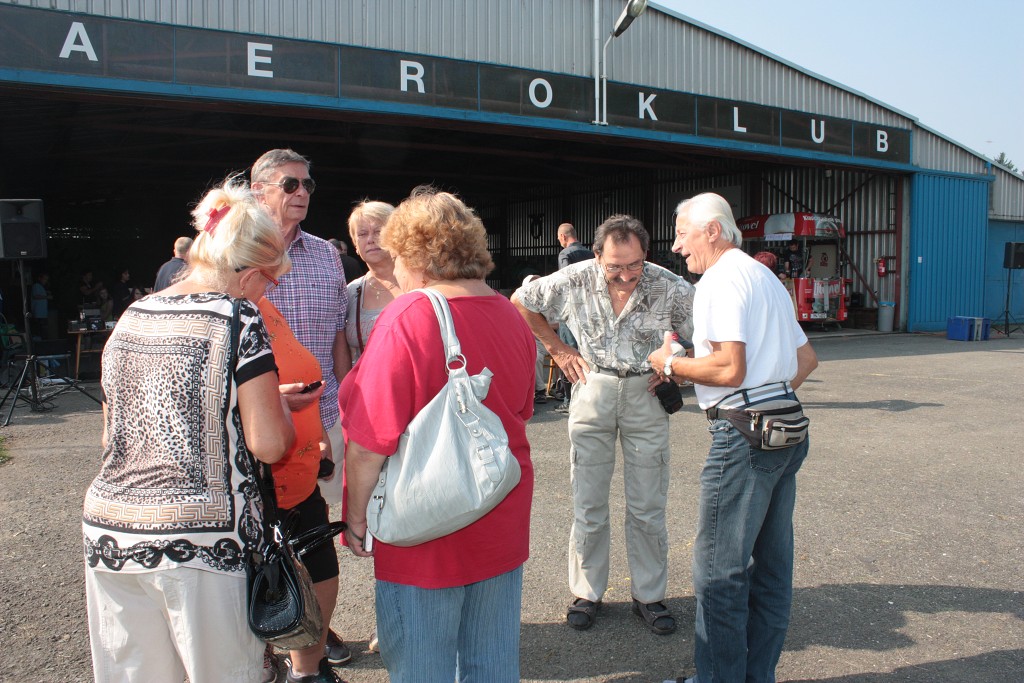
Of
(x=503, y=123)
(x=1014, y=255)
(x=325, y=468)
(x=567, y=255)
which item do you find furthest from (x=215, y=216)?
(x=1014, y=255)

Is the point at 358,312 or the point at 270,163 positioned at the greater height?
the point at 270,163

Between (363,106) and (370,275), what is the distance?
845 cm

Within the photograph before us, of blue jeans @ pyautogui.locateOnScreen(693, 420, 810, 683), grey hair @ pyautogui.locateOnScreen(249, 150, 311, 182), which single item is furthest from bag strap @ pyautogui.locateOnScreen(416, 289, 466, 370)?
grey hair @ pyautogui.locateOnScreen(249, 150, 311, 182)

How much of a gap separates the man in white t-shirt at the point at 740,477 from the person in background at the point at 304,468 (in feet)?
4.29

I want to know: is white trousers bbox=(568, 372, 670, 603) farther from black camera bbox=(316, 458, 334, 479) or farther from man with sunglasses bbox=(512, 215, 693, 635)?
black camera bbox=(316, 458, 334, 479)

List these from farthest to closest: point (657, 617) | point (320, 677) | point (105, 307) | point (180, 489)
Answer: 1. point (105, 307)
2. point (657, 617)
3. point (320, 677)
4. point (180, 489)

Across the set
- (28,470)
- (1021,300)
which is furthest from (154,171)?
(1021,300)

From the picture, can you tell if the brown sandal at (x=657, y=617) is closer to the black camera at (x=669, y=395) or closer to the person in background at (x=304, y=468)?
the black camera at (x=669, y=395)

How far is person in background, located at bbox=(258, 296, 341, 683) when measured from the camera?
241 cm

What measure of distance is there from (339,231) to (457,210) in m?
35.1

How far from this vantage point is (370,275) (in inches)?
141

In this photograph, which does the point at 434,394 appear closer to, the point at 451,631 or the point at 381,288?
the point at 451,631

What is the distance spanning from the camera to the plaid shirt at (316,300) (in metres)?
3.07

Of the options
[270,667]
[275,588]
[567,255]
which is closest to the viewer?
[275,588]
